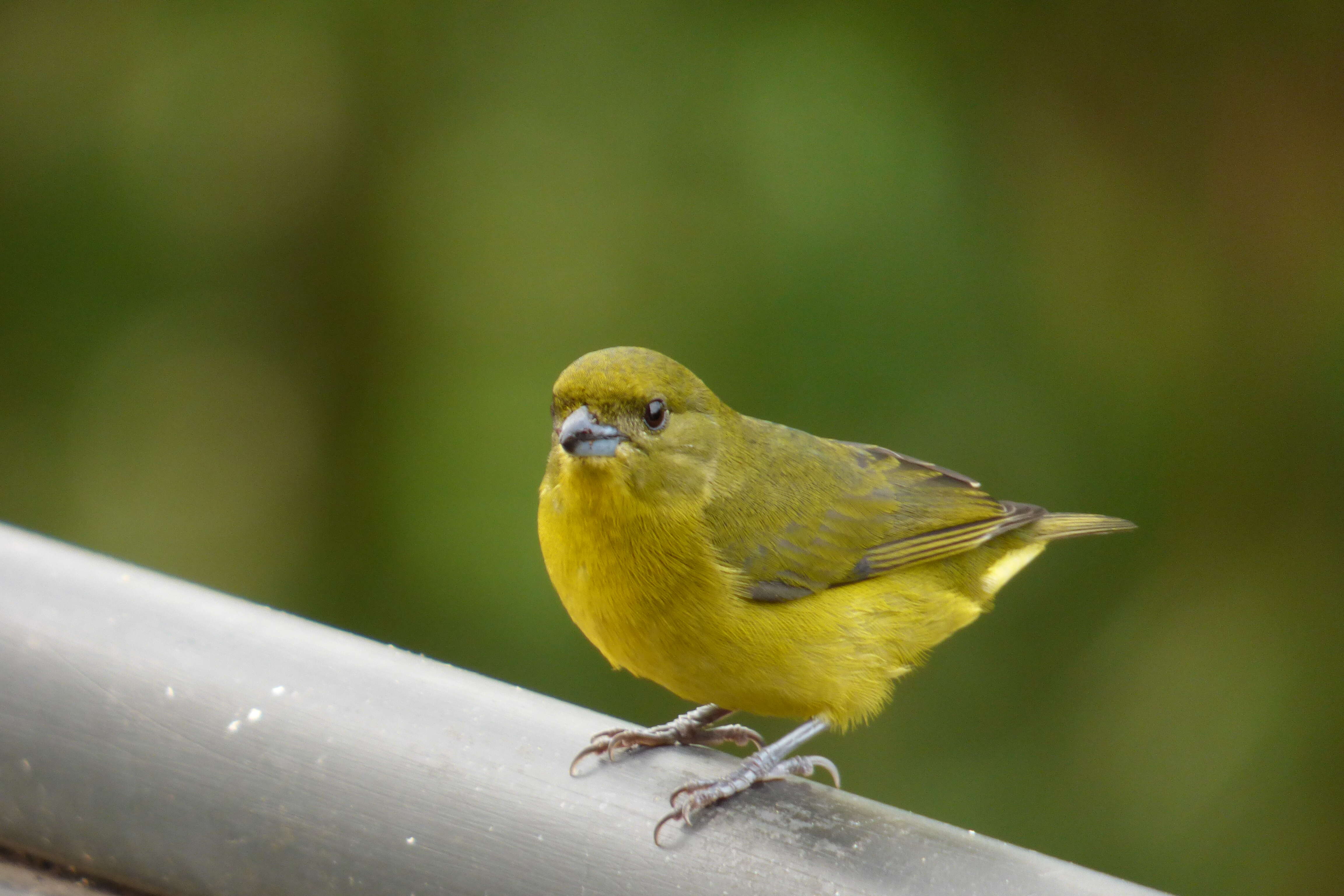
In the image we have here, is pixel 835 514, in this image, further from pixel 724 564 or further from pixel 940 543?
pixel 724 564

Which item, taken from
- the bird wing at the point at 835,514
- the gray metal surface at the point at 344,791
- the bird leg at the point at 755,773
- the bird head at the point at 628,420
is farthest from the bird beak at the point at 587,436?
the bird leg at the point at 755,773

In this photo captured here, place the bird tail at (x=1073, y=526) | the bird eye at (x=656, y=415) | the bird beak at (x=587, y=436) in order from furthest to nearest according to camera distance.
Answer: the bird tail at (x=1073, y=526)
the bird eye at (x=656, y=415)
the bird beak at (x=587, y=436)

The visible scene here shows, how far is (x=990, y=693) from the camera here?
4.46 metres

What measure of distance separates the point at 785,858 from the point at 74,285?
3.74 metres

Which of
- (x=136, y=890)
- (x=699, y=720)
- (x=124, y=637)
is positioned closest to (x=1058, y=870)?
(x=699, y=720)

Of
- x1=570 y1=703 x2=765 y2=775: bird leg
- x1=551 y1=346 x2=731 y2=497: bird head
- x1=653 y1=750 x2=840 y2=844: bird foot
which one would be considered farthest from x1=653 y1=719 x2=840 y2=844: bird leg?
x1=551 y1=346 x2=731 y2=497: bird head

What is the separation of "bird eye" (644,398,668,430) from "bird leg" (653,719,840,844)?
74 centimetres

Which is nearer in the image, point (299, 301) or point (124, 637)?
point (124, 637)

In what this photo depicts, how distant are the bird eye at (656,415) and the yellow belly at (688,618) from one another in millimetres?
182

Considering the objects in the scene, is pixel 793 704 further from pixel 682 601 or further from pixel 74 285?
pixel 74 285

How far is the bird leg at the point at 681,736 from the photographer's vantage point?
8.14 ft

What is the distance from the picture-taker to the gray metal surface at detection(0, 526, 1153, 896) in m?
2.12

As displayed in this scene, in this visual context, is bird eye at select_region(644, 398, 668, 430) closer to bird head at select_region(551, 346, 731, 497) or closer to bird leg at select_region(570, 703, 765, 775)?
bird head at select_region(551, 346, 731, 497)

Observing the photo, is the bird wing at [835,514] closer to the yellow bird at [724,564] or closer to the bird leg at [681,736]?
the yellow bird at [724,564]
